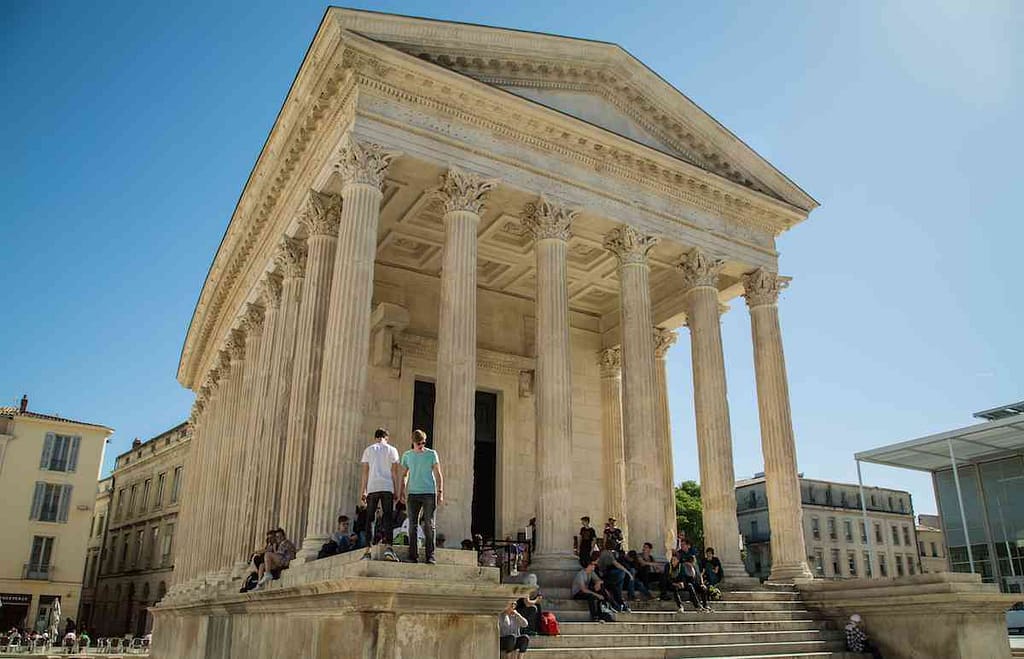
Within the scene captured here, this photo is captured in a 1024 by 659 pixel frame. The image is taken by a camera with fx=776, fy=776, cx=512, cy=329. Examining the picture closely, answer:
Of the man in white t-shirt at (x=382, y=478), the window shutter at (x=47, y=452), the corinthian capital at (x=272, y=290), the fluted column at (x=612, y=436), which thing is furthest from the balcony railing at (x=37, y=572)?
the man in white t-shirt at (x=382, y=478)

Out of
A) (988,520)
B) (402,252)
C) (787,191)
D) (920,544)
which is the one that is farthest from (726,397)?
(920,544)

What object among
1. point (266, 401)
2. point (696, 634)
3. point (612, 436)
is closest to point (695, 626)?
point (696, 634)

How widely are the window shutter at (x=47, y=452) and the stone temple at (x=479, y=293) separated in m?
20.1

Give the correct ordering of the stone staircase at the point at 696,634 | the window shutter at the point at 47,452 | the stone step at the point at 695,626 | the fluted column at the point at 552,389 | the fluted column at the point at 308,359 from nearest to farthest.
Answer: the stone staircase at the point at 696,634 → the stone step at the point at 695,626 → the fluted column at the point at 552,389 → the fluted column at the point at 308,359 → the window shutter at the point at 47,452

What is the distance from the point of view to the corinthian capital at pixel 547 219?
1753 centimetres

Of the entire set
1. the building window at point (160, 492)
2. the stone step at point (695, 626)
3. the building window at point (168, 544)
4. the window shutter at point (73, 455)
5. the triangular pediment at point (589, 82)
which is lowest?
the stone step at point (695, 626)

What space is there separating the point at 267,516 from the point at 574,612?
767cm

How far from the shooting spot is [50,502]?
40.6m

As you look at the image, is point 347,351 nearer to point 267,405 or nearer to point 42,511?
point 267,405

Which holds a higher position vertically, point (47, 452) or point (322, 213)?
point (322, 213)

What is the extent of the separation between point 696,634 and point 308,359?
9358 millimetres

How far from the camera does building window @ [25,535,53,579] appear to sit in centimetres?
3909

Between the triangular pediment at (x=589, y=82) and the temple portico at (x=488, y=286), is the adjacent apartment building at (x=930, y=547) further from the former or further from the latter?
the triangular pediment at (x=589, y=82)

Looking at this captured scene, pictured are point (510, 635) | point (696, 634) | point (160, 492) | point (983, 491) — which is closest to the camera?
point (510, 635)
